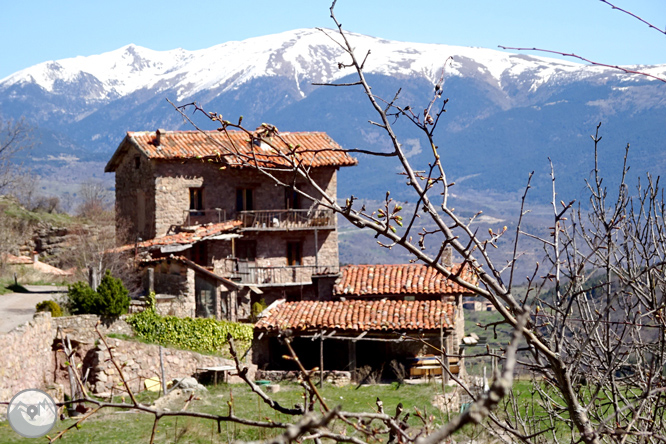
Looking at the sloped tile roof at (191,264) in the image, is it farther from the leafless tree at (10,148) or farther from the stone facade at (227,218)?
the leafless tree at (10,148)

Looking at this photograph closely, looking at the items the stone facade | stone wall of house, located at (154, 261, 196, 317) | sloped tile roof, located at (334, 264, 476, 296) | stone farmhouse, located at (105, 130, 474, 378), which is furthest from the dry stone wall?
the stone facade

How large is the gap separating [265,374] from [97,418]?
781 centimetres

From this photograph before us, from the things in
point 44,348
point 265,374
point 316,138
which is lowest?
point 265,374

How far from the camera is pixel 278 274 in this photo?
3525 cm

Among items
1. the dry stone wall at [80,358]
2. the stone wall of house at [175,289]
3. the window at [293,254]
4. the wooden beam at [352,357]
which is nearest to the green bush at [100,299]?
the dry stone wall at [80,358]

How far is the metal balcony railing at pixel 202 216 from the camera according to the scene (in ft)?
117

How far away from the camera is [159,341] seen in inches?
949

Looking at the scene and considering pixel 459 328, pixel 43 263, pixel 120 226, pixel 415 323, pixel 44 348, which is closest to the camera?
pixel 44 348

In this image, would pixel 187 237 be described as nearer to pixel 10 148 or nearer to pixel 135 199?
pixel 135 199

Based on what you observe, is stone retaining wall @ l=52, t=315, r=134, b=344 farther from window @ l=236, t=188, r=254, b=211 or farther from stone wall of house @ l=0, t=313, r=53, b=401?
window @ l=236, t=188, r=254, b=211

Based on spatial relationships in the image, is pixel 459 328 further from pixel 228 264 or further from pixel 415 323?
pixel 228 264

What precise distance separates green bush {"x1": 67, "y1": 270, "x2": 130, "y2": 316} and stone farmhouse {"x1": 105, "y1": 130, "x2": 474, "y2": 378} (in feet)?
7.10

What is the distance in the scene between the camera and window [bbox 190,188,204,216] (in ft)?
117

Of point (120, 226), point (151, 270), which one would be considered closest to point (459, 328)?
point (151, 270)
